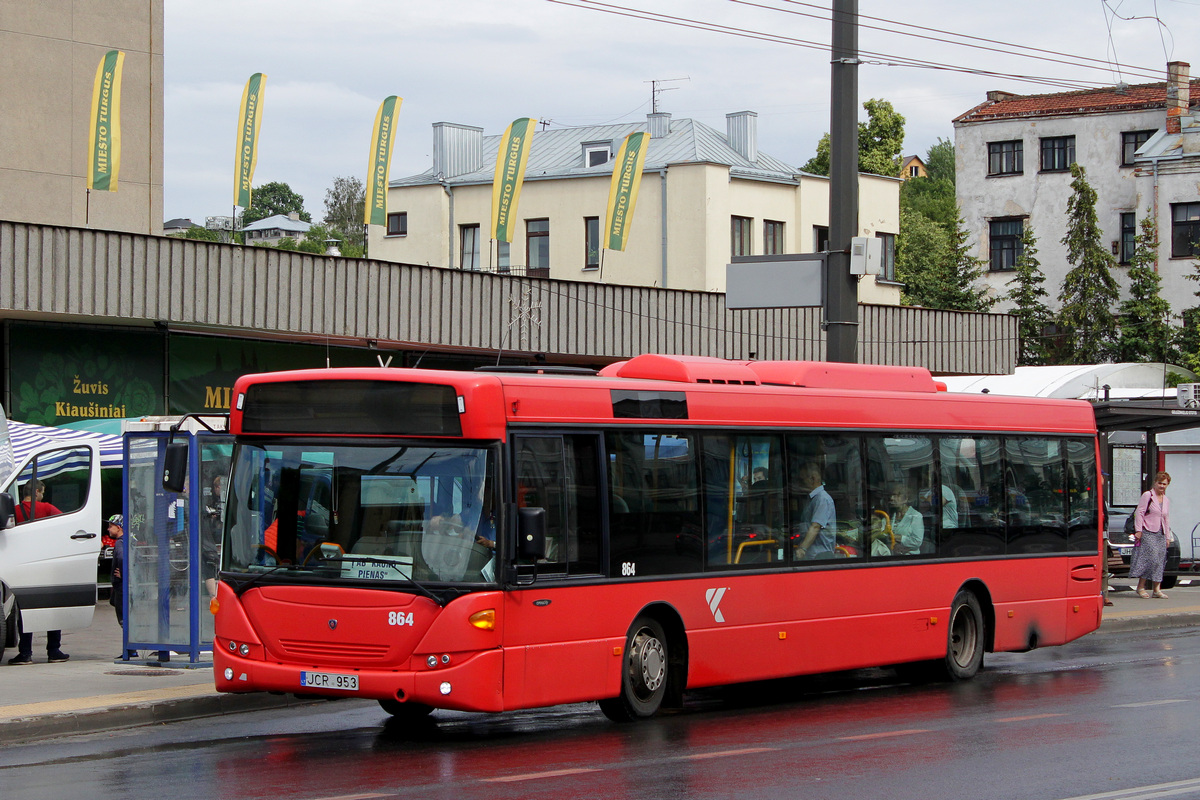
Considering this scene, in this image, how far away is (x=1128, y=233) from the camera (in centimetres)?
6053

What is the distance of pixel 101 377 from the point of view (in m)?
23.8

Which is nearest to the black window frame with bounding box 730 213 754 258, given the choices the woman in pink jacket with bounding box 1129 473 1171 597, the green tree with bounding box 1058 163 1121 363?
the green tree with bounding box 1058 163 1121 363

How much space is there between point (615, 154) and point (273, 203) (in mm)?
94615

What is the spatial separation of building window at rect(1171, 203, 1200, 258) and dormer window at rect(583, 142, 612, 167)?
21.1m

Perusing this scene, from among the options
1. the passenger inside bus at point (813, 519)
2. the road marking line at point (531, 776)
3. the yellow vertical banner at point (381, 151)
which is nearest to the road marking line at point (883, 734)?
the passenger inside bus at point (813, 519)

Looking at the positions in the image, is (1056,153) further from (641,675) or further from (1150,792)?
(1150,792)

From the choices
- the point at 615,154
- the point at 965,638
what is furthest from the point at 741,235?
the point at 965,638

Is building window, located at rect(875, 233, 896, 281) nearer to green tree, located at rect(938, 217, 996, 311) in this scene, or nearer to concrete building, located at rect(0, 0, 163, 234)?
green tree, located at rect(938, 217, 996, 311)

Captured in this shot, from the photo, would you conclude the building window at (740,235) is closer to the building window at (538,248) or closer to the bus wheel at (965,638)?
the building window at (538,248)

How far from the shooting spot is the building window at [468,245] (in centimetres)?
5212

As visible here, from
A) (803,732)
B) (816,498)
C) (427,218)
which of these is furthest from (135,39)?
(427,218)

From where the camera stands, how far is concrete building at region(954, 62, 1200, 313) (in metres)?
56.7

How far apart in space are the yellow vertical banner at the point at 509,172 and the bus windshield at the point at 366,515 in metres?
20.2

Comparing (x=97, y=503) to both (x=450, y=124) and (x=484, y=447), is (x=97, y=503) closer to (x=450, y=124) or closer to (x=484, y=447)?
(x=484, y=447)
